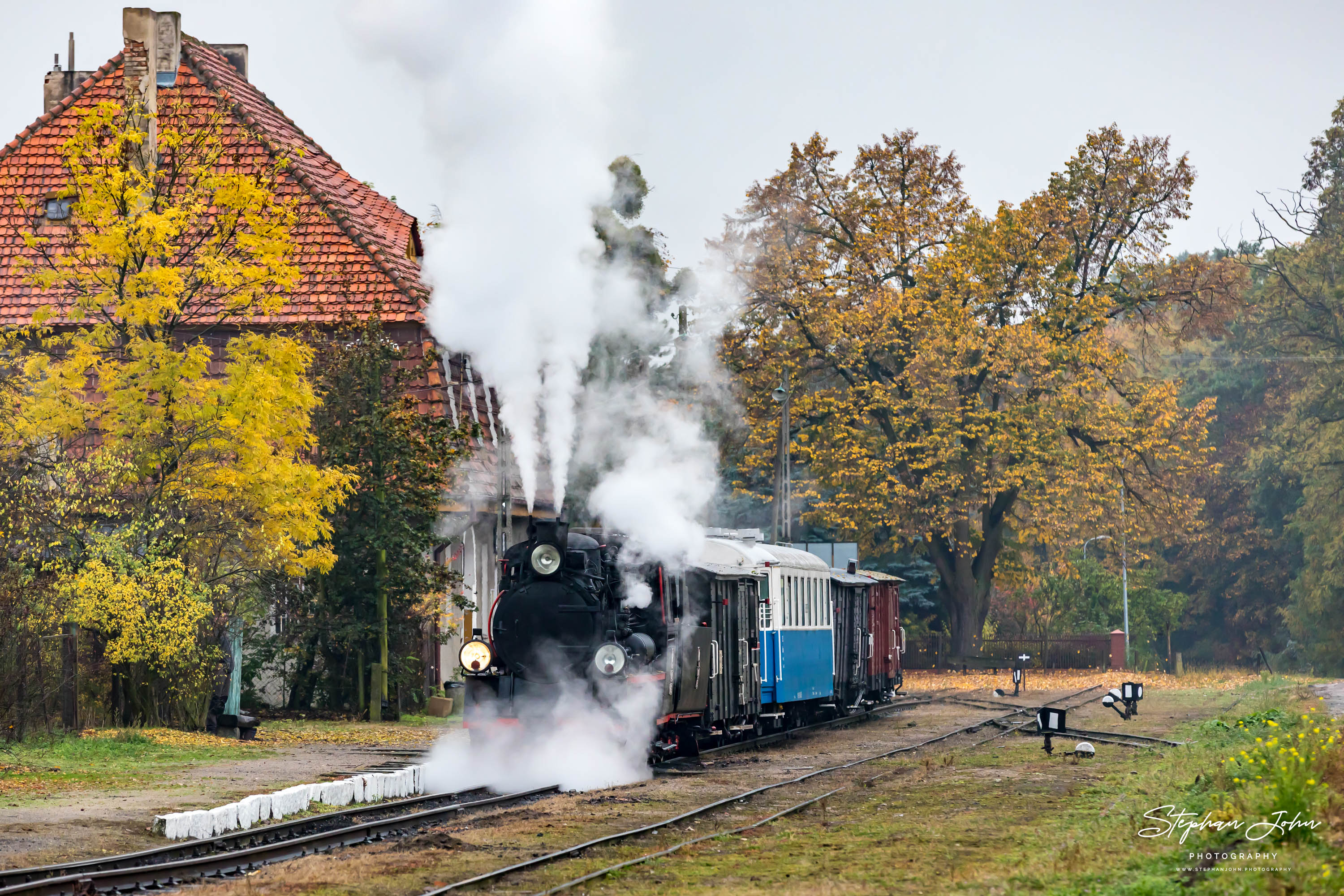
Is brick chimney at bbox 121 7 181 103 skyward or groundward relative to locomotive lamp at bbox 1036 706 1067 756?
skyward

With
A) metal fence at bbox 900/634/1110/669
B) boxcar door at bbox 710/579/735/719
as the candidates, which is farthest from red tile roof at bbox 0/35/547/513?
metal fence at bbox 900/634/1110/669

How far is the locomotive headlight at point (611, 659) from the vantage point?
59.6 feet

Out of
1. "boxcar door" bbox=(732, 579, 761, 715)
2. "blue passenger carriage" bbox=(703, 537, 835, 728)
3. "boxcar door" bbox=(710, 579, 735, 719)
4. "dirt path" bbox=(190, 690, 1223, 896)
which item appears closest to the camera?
"dirt path" bbox=(190, 690, 1223, 896)

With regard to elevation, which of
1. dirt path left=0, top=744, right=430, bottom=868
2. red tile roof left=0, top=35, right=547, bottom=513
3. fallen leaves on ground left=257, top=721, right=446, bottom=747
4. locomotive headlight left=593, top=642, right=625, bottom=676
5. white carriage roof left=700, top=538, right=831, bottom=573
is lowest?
dirt path left=0, top=744, right=430, bottom=868

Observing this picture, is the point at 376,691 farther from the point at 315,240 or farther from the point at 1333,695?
the point at 1333,695

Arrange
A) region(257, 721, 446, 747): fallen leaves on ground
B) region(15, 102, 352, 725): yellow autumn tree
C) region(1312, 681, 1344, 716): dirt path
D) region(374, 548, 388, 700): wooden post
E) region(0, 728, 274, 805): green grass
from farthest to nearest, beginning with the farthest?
region(374, 548, 388, 700): wooden post, region(1312, 681, 1344, 716): dirt path, region(257, 721, 446, 747): fallen leaves on ground, region(15, 102, 352, 725): yellow autumn tree, region(0, 728, 274, 805): green grass

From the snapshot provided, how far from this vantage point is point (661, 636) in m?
19.4

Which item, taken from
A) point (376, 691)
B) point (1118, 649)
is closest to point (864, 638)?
point (376, 691)

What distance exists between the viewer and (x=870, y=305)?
47.7 m

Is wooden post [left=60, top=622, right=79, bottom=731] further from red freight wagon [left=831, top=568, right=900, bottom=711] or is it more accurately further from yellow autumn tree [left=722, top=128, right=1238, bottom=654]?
yellow autumn tree [left=722, top=128, right=1238, bottom=654]

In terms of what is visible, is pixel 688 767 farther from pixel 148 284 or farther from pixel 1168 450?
pixel 1168 450

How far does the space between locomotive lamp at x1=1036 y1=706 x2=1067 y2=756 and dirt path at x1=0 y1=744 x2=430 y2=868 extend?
9069mm

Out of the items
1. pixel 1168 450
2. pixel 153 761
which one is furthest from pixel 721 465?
pixel 153 761

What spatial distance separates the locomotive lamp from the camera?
2256 cm
